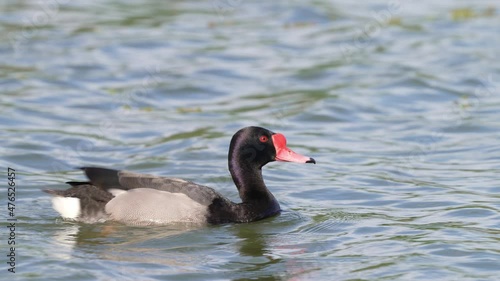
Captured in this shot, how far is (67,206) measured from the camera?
1083 cm

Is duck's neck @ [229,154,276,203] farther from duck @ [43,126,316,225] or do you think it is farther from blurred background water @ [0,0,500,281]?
blurred background water @ [0,0,500,281]

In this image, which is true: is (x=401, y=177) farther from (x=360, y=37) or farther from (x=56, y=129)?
(x=360, y=37)

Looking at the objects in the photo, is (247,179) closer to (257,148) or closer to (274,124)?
(257,148)

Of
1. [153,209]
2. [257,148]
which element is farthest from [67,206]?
[257,148]

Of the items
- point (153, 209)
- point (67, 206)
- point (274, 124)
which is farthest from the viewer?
point (274, 124)

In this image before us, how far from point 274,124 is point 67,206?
18.9 ft

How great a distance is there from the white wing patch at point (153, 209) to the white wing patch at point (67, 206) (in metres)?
0.32

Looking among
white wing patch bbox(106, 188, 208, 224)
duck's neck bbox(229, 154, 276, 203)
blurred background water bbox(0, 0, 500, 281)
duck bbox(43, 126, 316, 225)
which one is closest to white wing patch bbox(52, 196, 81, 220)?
duck bbox(43, 126, 316, 225)

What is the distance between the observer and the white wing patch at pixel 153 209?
10.7 meters

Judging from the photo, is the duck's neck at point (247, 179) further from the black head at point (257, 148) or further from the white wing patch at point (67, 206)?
the white wing patch at point (67, 206)

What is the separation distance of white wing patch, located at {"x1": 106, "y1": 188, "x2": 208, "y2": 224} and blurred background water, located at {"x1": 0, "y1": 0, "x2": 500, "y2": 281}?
0.13m

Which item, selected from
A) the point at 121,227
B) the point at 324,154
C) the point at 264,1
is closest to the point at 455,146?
the point at 324,154

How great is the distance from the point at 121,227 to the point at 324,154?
4.47m

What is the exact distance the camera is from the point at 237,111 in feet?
55.0
